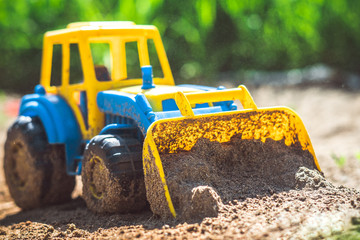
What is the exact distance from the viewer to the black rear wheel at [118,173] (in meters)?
4.12

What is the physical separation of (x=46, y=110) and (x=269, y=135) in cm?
220

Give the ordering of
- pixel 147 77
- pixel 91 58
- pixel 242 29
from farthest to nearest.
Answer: pixel 242 29 → pixel 91 58 → pixel 147 77

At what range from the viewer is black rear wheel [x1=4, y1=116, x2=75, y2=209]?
5.24 metres

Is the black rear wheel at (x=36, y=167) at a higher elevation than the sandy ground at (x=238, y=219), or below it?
higher

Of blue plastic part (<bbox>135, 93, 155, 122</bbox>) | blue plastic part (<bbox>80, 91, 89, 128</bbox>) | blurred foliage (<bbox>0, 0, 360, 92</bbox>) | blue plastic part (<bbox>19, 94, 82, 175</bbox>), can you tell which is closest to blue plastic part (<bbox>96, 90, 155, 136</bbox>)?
blue plastic part (<bbox>135, 93, 155, 122</bbox>)

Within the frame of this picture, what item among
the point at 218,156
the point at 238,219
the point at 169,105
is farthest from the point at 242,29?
the point at 238,219

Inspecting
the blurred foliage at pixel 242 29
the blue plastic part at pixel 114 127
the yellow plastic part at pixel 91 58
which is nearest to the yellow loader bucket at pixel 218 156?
the blue plastic part at pixel 114 127

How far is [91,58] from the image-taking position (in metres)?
4.90

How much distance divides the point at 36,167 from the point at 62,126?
20.6 inches

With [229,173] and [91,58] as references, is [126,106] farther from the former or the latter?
[229,173]

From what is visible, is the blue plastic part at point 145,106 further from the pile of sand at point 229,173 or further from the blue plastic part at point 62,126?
the blue plastic part at point 62,126

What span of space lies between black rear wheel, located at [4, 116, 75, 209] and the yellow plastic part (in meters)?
0.45

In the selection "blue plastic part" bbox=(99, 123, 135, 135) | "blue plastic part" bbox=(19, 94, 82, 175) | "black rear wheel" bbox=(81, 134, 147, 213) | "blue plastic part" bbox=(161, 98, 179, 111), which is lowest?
Answer: "black rear wheel" bbox=(81, 134, 147, 213)

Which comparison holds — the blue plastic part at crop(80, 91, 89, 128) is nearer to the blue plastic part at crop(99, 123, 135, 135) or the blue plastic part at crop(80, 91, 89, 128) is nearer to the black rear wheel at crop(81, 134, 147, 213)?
the blue plastic part at crop(99, 123, 135, 135)
